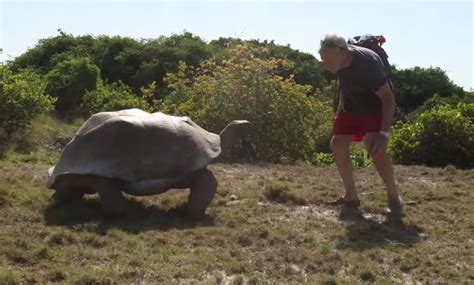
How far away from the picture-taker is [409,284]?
4.29m

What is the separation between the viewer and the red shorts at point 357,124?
5934 mm

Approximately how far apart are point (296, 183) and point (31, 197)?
2924mm

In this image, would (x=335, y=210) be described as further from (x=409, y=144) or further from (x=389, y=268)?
(x=409, y=144)

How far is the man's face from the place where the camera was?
566 cm

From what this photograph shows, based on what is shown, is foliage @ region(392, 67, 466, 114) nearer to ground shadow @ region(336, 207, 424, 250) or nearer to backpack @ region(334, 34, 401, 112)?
backpack @ region(334, 34, 401, 112)

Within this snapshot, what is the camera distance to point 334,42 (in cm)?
565

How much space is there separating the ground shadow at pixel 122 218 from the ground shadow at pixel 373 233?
1149 millimetres

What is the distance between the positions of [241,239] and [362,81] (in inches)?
68.0

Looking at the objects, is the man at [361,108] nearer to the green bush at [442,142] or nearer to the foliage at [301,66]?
the green bush at [442,142]

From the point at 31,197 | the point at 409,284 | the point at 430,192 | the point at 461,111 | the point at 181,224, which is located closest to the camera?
the point at 409,284

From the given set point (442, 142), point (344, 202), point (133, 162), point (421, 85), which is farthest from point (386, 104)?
point (421, 85)

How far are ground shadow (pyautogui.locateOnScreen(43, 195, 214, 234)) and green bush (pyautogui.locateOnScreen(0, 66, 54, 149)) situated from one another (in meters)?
5.24

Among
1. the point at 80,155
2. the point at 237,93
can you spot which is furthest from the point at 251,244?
the point at 237,93

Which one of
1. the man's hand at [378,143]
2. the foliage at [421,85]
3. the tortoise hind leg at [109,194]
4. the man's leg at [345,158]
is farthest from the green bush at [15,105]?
the foliage at [421,85]
